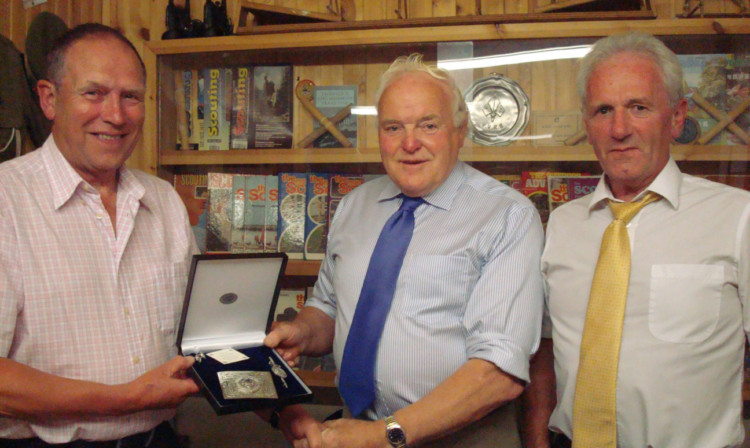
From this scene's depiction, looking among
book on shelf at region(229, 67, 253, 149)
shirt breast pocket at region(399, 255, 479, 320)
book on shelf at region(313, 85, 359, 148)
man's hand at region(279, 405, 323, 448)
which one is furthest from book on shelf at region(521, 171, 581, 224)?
man's hand at region(279, 405, 323, 448)

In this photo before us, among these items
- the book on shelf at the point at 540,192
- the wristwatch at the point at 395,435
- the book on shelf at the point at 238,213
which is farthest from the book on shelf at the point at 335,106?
the wristwatch at the point at 395,435

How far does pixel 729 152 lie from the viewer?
218 centimetres

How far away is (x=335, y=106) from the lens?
2459mm

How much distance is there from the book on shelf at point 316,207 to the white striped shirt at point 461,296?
0.89 meters

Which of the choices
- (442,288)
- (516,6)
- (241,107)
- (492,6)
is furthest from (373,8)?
(442,288)

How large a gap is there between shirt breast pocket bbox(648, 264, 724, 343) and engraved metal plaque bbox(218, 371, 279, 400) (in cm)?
89

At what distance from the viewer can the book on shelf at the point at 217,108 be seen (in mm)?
2480

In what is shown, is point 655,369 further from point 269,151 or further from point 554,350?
point 269,151

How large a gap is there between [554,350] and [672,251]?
38 centimetres

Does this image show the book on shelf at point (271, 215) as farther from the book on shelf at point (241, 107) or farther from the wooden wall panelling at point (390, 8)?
the wooden wall panelling at point (390, 8)

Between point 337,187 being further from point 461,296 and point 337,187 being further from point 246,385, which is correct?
point 246,385

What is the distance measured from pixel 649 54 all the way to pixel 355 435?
3.79ft

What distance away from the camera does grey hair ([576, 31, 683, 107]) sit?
142 cm

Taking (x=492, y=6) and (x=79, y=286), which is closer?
(x=79, y=286)
